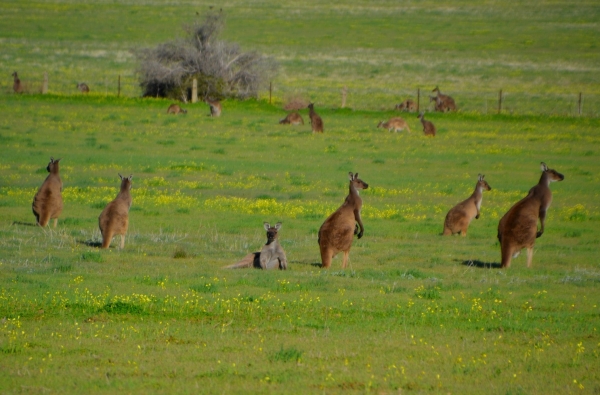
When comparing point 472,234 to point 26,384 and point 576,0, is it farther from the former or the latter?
point 576,0

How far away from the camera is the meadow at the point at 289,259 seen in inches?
326

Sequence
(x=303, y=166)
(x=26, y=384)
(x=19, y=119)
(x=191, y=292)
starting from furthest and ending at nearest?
(x=19, y=119) → (x=303, y=166) → (x=191, y=292) → (x=26, y=384)

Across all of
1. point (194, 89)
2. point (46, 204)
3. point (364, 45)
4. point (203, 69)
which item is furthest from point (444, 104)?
point (364, 45)

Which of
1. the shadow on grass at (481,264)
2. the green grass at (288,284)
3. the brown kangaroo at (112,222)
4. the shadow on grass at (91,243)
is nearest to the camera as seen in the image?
the green grass at (288,284)

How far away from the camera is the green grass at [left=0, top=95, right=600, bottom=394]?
818 centimetres

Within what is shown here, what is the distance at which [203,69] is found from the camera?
49.0 metres

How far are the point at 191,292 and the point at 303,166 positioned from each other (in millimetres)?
16518

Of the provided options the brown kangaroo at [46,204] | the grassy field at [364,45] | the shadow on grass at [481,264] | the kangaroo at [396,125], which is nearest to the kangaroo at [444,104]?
the grassy field at [364,45]

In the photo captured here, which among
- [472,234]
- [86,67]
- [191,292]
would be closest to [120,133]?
[472,234]

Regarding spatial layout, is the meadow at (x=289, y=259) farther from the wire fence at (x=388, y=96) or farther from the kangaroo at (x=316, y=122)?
the wire fence at (x=388, y=96)

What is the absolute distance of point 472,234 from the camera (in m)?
18.3

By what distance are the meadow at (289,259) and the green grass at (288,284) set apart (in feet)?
0.13

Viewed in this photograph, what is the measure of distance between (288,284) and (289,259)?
2777 millimetres

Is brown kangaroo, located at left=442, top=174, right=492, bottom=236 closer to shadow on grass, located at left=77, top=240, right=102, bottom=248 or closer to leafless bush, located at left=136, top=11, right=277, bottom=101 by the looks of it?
shadow on grass, located at left=77, top=240, right=102, bottom=248
